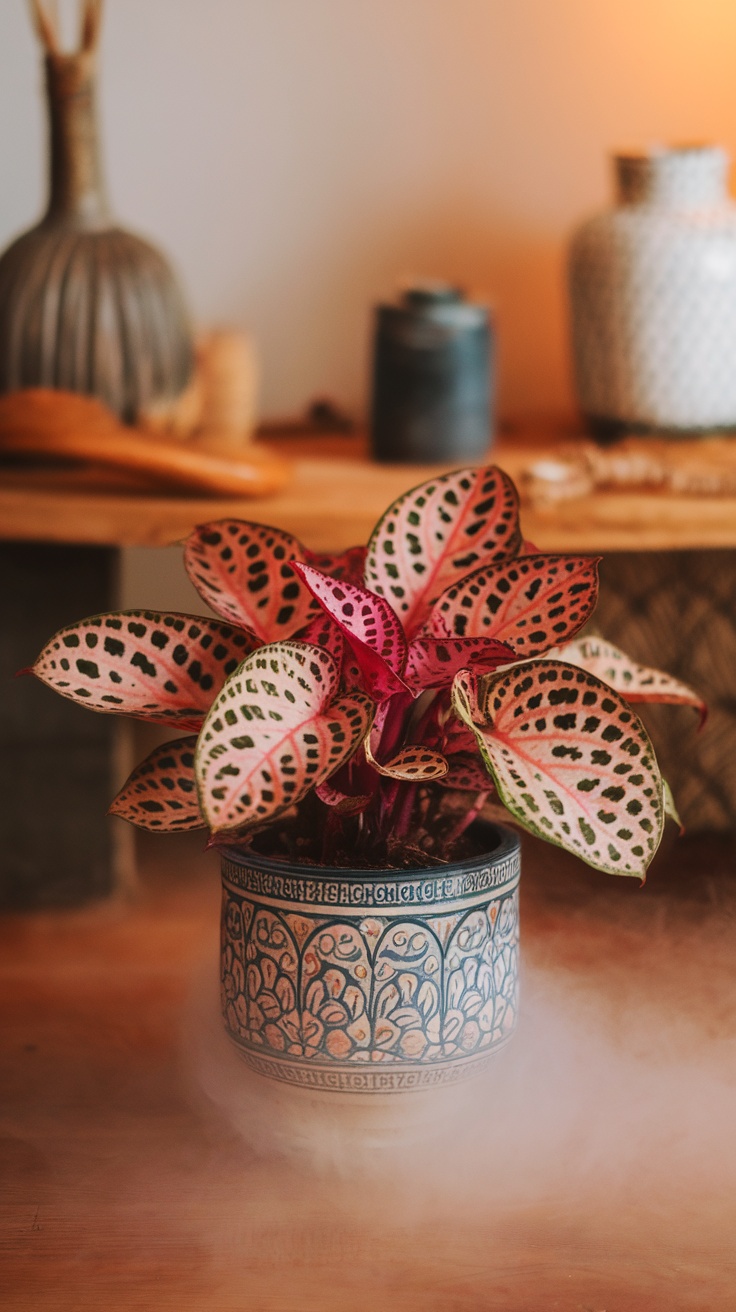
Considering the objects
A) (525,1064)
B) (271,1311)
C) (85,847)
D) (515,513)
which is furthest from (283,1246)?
(85,847)

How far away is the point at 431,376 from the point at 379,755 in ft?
2.29

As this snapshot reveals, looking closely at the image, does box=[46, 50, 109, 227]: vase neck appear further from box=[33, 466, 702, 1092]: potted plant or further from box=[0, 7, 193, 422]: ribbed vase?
box=[33, 466, 702, 1092]: potted plant

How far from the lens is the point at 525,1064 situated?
612 millimetres

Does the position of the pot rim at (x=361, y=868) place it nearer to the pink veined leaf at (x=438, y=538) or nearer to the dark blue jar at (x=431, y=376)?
the pink veined leaf at (x=438, y=538)

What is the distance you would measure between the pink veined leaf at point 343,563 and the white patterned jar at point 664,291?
688mm

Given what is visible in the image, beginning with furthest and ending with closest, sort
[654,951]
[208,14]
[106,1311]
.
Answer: [208,14]
[654,951]
[106,1311]

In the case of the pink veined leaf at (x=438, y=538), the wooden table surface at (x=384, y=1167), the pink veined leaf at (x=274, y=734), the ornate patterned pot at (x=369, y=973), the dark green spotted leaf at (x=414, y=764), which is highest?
the pink veined leaf at (x=438, y=538)

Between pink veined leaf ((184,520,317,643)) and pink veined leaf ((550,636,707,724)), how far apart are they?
0.12 metres

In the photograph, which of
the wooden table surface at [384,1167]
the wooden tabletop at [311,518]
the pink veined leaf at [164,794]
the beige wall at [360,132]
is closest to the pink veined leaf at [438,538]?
the pink veined leaf at [164,794]

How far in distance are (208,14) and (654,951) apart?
3.49 ft

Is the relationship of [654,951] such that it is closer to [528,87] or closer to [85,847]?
[85,847]

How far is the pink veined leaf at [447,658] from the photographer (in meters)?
0.50

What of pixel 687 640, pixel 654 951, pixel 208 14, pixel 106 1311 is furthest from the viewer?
pixel 208 14

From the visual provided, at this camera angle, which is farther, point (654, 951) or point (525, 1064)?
point (654, 951)
